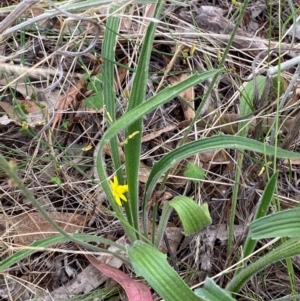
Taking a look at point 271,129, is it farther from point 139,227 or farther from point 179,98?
point 139,227

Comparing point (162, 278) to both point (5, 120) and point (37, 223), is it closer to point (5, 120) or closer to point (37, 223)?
point (37, 223)

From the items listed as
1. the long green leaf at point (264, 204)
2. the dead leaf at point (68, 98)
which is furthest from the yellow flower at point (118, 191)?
the dead leaf at point (68, 98)

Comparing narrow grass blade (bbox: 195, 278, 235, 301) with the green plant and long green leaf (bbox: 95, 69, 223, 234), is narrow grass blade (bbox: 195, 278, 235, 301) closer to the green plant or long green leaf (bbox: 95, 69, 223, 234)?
the green plant

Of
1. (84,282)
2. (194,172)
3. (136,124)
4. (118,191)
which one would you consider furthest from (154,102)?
(84,282)

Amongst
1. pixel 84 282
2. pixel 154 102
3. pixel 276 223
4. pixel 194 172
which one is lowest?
pixel 84 282

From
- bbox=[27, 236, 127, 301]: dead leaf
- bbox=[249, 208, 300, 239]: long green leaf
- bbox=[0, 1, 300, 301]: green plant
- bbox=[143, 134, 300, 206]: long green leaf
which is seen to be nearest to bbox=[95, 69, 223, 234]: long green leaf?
bbox=[0, 1, 300, 301]: green plant
